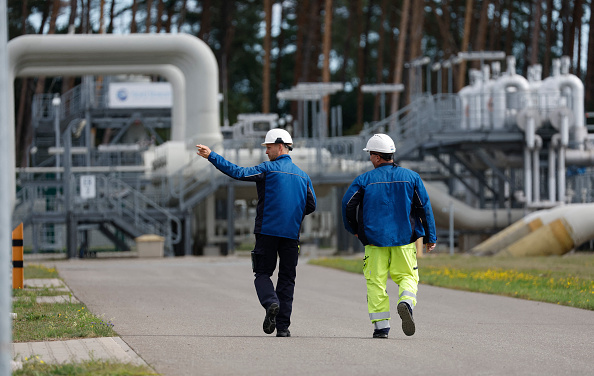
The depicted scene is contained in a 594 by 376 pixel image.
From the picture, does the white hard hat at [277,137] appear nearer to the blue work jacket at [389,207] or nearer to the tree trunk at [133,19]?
the blue work jacket at [389,207]

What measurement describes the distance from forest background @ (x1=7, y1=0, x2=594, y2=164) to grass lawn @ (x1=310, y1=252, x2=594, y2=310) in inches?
945

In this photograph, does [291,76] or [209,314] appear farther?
[291,76]

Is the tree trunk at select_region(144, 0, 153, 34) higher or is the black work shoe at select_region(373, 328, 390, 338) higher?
the tree trunk at select_region(144, 0, 153, 34)

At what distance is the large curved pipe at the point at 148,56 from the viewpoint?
115 ft

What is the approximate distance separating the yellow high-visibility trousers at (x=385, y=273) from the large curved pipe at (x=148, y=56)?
83.4 feet

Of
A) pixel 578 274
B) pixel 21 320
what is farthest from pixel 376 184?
pixel 578 274

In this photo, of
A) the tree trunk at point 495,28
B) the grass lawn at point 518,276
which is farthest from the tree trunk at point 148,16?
the grass lawn at point 518,276

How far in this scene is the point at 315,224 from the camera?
3841cm

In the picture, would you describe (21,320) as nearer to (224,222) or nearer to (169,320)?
(169,320)

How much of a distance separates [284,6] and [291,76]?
7.46m

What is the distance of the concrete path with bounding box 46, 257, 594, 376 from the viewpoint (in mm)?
7684

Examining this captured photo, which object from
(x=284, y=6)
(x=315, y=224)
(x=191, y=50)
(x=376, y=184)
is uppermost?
(x=284, y=6)

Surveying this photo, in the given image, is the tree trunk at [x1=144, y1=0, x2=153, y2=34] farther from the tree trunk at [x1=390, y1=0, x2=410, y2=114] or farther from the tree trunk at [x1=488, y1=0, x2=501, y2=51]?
the tree trunk at [x1=488, y1=0, x2=501, y2=51]

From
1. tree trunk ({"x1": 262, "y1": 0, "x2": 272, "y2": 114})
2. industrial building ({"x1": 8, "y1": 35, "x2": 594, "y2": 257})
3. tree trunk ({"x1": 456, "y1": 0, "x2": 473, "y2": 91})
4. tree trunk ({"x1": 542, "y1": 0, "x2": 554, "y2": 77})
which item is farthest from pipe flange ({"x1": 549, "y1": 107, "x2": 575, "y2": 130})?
tree trunk ({"x1": 542, "y1": 0, "x2": 554, "y2": 77})
